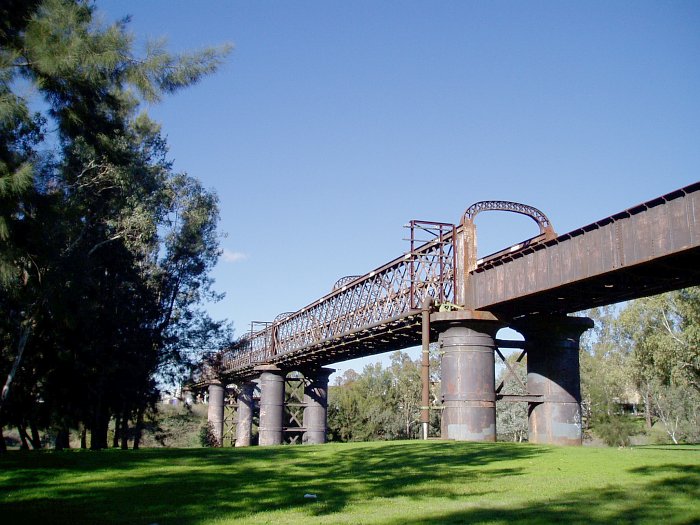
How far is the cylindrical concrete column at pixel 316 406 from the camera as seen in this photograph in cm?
4322

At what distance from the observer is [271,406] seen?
43.3 metres

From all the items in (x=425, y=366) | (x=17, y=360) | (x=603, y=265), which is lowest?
(x=425, y=366)

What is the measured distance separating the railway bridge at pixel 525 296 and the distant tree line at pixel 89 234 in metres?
6.25

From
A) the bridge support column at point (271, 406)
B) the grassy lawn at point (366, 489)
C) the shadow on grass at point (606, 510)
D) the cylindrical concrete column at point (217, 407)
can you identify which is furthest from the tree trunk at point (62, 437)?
the cylindrical concrete column at point (217, 407)

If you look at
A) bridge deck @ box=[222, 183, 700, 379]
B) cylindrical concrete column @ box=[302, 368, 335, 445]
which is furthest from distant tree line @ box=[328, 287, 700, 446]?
cylindrical concrete column @ box=[302, 368, 335, 445]

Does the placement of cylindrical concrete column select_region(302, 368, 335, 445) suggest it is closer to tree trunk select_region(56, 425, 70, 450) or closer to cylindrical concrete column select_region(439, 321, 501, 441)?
tree trunk select_region(56, 425, 70, 450)

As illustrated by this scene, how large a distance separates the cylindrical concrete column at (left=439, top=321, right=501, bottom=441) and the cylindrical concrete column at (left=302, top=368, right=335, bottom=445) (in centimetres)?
2098

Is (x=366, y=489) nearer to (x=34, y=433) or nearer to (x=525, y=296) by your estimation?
(x=525, y=296)

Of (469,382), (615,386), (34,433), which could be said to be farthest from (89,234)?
(615,386)

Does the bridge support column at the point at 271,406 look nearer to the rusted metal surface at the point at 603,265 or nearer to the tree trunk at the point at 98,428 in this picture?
the tree trunk at the point at 98,428

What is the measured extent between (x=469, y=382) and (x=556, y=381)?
3712mm

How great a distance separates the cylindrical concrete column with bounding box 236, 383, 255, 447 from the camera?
5419cm

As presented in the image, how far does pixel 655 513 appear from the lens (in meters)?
7.63

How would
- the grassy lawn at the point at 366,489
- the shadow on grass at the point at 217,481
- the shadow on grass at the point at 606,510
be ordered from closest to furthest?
the shadow on grass at the point at 606,510
the grassy lawn at the point at 366,489
the shadow on grass at the point at 217,481
